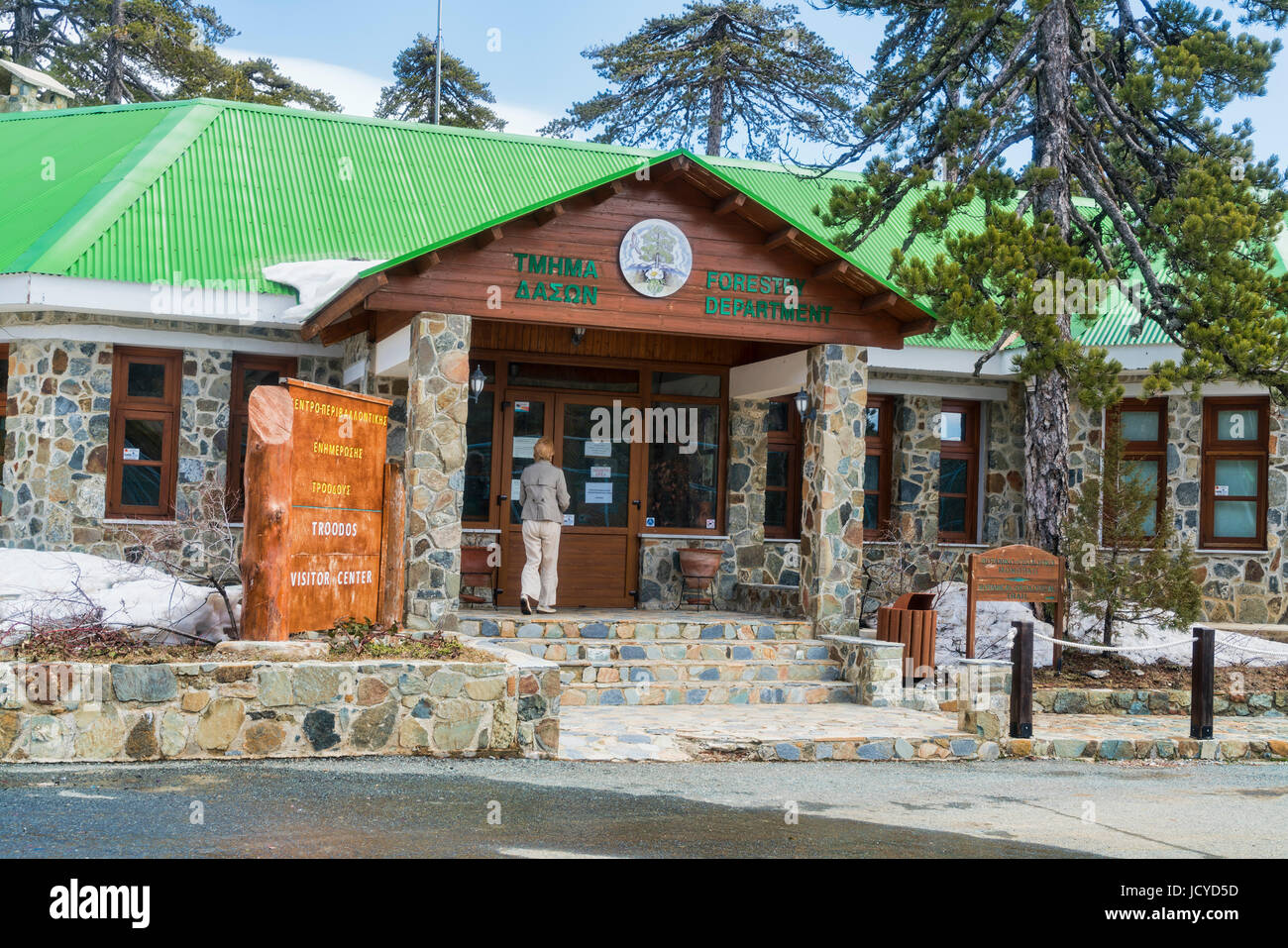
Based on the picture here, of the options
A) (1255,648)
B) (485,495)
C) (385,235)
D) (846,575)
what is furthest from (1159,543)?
(385,235)

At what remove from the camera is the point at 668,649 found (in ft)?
40.8

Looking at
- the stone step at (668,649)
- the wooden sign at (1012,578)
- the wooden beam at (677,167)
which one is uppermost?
the wooden beam at (677,167)

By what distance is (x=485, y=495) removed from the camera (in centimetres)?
1474

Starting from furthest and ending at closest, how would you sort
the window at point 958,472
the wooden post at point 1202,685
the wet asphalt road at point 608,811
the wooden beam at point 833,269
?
the window at point 958,472, the wooden beam at point 833,269, the wooden post at point 1202,685, the wet asphalt road at point 608,811

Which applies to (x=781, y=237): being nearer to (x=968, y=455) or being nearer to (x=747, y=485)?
(x=747, y=485)

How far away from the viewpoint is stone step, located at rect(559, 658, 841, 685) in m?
11.8

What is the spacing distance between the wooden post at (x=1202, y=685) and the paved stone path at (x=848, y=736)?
13 cm

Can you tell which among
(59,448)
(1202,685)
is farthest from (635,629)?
(59,448)

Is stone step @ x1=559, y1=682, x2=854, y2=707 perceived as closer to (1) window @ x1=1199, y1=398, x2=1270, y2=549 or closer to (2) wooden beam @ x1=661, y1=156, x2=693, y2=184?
(2) wooden beam @ x1=661, y1=156, x2=693, y2=184

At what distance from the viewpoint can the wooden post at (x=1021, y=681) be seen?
34.0 ft

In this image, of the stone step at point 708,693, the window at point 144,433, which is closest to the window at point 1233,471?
the stone step at point 708,693

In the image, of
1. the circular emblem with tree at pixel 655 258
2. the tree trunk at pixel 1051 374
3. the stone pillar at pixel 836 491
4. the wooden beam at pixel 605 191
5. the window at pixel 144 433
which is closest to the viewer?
the wooden beam at pixel 605 191

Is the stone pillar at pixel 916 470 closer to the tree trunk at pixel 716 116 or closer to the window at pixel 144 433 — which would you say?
the window at pixel 144 433

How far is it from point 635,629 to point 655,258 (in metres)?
3.53
